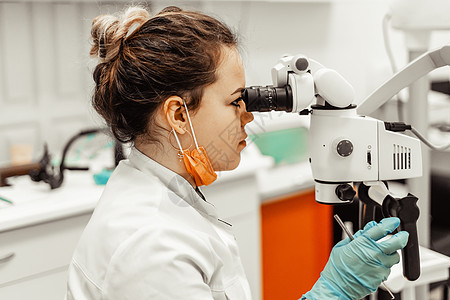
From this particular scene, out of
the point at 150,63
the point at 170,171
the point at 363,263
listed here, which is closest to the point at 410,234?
the point at 363,263

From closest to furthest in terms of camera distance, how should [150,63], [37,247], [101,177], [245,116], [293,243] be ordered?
[150,63]
[245,116]
[37,247]
[101,177]
[293,243]

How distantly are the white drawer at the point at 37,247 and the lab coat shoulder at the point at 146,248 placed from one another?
661mm

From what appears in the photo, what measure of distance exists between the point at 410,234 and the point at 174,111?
1.75 feet

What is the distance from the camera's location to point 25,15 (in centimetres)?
221

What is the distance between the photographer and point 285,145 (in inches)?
110

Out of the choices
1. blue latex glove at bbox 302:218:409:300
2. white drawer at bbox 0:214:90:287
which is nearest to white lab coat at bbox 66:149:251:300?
blue latex glove at bbox 302:218:409:300

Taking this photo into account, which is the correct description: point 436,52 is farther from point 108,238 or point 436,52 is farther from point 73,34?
point 73,34

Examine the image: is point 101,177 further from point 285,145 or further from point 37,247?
point 285,145

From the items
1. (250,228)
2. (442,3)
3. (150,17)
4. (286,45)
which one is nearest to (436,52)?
(442,3)

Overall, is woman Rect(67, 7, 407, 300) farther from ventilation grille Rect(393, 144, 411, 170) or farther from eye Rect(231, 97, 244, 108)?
ventilation grille Rect(393, 144, 411, 170)

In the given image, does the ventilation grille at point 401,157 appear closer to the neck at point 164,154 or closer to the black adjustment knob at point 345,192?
the black adjustment knob at point 345,192

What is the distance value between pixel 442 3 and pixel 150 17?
760 millimetres

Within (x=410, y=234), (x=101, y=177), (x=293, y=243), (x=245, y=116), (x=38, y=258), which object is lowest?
(x=293, y=243)

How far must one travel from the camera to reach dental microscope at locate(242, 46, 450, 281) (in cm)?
106
